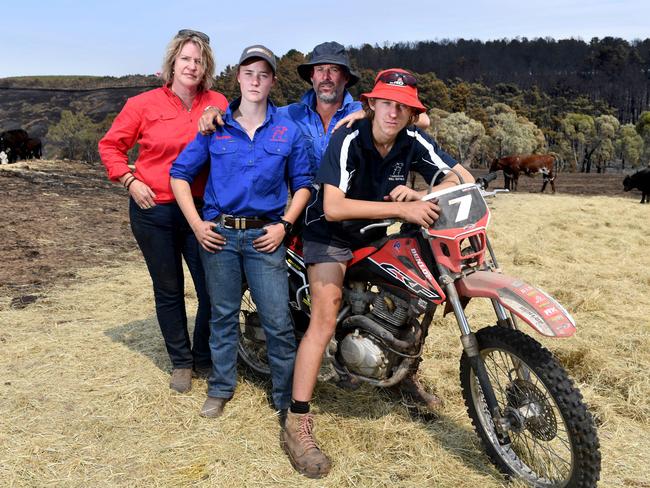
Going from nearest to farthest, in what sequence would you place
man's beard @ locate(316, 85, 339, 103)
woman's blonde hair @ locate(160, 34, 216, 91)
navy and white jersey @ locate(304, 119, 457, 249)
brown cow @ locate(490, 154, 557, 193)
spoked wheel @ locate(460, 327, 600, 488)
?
spoked wheel @ locate(460, 327, 600, 488), navy and white jersey @ locate(304, 119, 457, 249), woman's blonde hair @ locate(160, 34, 216, 91), man's beard @ locate(316, 85, 339, 103), brown cow @ locate(490, 154, 557, 193)

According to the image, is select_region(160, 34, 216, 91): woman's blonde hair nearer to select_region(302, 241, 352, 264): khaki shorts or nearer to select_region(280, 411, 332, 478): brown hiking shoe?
select_region(302, 241, 352, 264): khaki shorts

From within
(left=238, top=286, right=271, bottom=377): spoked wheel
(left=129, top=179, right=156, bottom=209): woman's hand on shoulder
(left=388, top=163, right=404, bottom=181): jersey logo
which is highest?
(left=388, top=163, right=404, bottom=181): jersey logo

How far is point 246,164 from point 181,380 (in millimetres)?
1771

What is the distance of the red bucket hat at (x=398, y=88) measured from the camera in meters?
2.88

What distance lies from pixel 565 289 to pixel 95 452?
5.26 m

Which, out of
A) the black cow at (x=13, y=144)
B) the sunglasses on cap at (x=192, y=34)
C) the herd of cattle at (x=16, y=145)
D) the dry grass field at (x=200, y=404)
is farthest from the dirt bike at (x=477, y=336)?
the black cow at (x=13, y=144)

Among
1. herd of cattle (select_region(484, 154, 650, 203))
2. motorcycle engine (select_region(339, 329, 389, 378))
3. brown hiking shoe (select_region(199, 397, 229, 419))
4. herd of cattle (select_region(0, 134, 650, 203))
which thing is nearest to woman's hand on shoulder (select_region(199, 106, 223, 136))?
motorcycle engine (select_region(339, 329, 389, 378))

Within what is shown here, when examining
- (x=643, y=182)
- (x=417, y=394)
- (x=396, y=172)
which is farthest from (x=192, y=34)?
(x=643, y=182)

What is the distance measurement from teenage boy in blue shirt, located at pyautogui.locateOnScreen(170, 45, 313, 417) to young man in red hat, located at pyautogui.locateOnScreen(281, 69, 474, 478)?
24 cm

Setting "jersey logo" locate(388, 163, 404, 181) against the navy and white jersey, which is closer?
the navy and white jersey

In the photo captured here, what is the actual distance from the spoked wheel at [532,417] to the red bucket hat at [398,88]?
4.07 ft

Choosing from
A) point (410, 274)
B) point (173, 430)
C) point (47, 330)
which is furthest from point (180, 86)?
point (47, 330)

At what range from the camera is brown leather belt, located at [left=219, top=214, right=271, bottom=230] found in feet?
10.9

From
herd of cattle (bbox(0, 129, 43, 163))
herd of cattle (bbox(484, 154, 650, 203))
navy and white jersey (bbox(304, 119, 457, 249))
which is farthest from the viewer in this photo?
herd of cattle (bbox(484, 154, 650, 203))
